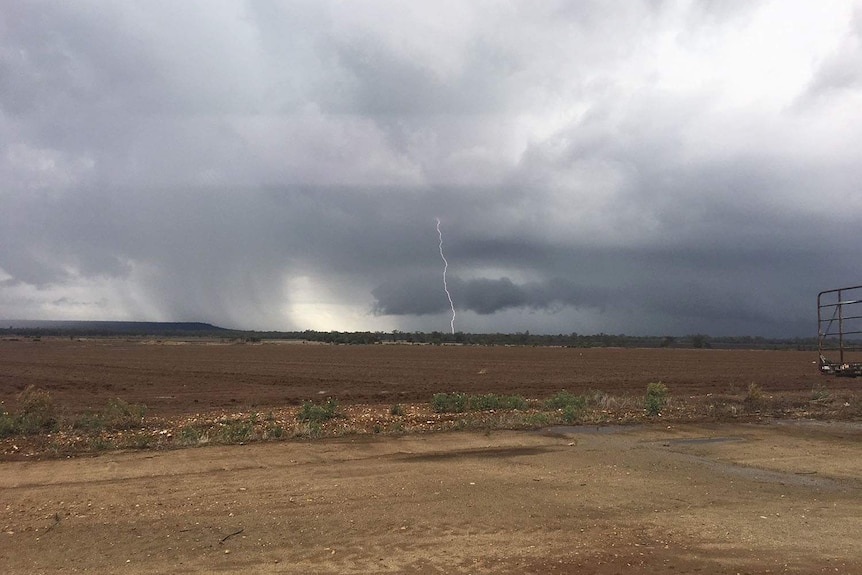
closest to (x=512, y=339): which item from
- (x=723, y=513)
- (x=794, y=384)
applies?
(x=794, y=384)

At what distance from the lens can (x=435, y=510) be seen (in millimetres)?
9125

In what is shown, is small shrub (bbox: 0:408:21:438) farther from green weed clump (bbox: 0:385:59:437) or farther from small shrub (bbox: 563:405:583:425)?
small shrub (bbox: 563:405:583:425)

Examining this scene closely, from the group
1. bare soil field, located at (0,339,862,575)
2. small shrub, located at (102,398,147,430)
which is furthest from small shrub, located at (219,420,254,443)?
small shrub, located at (102,398,147,430)

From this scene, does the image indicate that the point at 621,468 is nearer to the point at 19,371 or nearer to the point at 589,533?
the point at 589,533

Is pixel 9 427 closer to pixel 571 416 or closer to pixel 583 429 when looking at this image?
pixel 583 429

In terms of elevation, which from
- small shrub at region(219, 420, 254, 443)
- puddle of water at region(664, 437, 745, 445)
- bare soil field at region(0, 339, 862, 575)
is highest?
small shrub at region(219, 420, 254, 443)

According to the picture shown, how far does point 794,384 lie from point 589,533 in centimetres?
4093

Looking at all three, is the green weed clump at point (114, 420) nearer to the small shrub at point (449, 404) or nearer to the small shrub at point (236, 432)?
the small shrub at point (236, 432)

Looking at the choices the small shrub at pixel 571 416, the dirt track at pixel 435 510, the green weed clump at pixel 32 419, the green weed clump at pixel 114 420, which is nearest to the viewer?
the dirt track at pixel 435 510

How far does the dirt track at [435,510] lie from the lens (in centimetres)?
712

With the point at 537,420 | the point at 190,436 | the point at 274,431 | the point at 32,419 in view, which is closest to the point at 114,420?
the point at 32,419

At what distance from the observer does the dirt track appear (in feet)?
23.4

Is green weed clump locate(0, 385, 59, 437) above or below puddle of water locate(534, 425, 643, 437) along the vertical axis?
above

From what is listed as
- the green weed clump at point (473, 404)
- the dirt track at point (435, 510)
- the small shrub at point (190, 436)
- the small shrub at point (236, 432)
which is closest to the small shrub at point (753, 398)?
the green weed clump at point (473, 404)
